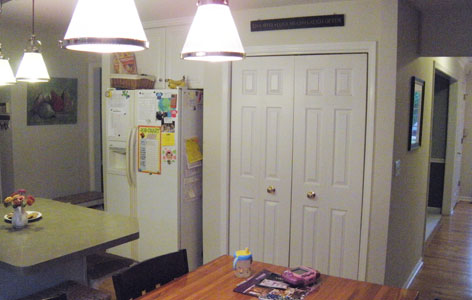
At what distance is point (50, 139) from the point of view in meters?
5.32

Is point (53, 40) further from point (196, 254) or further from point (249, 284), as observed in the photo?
point (249, 284)

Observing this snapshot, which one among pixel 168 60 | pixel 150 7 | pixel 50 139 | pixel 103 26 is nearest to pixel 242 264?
pixel 103 26

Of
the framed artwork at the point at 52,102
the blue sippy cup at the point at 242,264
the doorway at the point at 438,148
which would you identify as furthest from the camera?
the doorway at the point at 438,148

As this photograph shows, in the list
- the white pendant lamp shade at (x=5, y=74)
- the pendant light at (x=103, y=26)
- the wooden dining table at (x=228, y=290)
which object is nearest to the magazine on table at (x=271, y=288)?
the wooden dining table at (x=228, y=290)

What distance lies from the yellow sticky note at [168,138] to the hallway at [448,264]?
2.51 metres

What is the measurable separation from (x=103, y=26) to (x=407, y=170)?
3.10m

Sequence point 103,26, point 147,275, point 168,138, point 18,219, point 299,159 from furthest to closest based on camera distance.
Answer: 1. point 168,138
2. point 299,159
3. point 18,219
4. point 147,275
5. point 103,26

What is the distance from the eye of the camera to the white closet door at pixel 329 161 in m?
3.35

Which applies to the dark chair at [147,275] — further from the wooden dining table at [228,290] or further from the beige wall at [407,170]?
the beige wall at [407,170]

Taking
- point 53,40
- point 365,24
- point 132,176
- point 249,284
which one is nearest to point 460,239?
point 365,24

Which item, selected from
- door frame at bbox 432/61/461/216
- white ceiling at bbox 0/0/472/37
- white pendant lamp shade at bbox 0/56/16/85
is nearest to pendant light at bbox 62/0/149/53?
white pendant lamp shade at bbox 0/56/16/85

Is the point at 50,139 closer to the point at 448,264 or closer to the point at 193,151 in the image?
the point at 193,151

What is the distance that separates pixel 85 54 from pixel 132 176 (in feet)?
7.12

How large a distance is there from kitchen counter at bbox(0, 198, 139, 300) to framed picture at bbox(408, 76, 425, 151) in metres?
2.30
